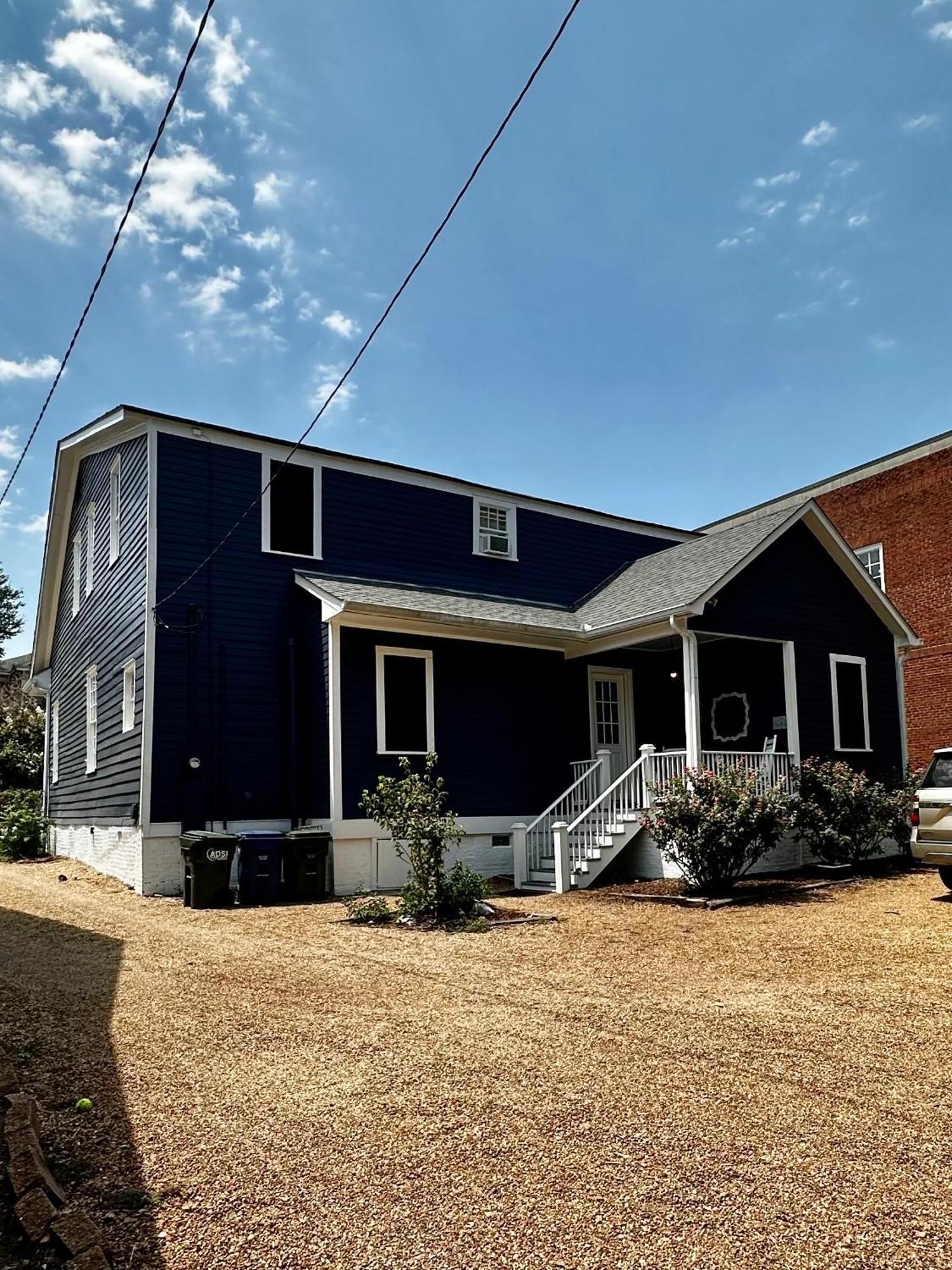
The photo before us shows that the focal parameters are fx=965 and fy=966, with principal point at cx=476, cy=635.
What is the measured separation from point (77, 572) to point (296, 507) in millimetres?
6879

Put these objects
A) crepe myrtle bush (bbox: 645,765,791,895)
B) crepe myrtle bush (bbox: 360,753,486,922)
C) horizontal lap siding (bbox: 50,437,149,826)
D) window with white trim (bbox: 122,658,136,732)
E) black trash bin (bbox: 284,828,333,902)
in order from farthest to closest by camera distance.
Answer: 1. window with white trim (bbox: 122,658,136,732)
2. horizontal lap siding (bbox: 50,437,149,826)
3. black trash bin (bbox: 284,828,333,902)
4. crepe myrtle bush (bbox: 645,765,791,895)
5. crepe myrtle bush (bbox: 360,753,486,922)

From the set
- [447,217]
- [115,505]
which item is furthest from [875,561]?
[447,217]

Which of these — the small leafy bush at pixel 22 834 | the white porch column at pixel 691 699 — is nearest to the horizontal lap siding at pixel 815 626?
the white porch column at pixel 691 699

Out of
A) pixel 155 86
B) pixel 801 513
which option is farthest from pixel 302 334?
pixel 801 513

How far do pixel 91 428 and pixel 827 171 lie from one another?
478 inches

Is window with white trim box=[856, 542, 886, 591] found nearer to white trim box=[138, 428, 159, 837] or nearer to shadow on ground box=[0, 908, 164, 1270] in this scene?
white trim box=[138, 428, 159, 837]

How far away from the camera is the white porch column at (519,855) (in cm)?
1381

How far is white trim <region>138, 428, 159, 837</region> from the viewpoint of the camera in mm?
13719

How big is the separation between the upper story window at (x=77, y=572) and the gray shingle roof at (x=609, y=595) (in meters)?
6.92

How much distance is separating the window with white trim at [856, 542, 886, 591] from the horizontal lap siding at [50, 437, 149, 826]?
15986 mm

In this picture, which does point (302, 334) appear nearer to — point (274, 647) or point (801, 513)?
point (274, 647)

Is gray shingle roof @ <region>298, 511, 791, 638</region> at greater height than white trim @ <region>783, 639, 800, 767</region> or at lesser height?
greater

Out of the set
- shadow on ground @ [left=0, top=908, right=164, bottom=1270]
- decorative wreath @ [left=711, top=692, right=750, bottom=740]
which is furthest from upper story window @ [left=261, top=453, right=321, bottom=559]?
shadow on ground @ [left=0, top=908, right=164, bottom=1270]

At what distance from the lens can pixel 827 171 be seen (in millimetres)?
10180
